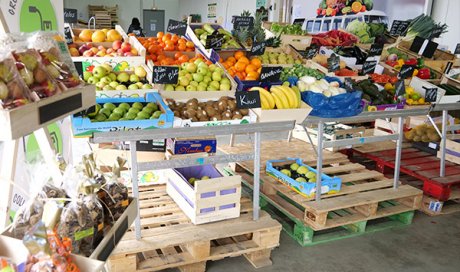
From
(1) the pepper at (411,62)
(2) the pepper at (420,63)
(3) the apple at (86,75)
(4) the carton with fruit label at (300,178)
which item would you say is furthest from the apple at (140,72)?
(2) the pepper at (420,63)

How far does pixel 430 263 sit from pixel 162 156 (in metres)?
2.40

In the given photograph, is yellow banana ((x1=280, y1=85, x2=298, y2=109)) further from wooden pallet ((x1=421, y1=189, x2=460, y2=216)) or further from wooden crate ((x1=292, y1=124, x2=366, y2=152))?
wooden pallet ((x1=421, y1=189, x2=460, y2=216))

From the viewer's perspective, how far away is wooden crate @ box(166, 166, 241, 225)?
288cm

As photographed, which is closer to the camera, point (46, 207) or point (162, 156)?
point (46, 207)

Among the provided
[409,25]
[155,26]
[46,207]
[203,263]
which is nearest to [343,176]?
[203,263]

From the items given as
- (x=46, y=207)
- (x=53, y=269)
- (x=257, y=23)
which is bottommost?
(x=53, y=269)

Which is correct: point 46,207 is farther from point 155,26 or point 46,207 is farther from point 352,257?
point 155,26

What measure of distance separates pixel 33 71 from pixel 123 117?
4.77 ft

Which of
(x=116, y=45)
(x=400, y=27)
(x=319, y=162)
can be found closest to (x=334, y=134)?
(x=319, y=162)

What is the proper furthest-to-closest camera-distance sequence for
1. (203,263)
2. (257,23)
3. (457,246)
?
(257,23)
(457,246)
(203,263)

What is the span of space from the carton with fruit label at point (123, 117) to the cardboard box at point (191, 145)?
477 millimetres

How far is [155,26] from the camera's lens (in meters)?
17.4

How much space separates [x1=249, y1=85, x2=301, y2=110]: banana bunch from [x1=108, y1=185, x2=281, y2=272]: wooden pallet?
2.79 feet

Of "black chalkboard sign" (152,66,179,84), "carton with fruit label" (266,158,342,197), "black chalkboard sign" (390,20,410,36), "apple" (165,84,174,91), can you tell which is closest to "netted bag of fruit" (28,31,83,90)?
"black chalkboard sign" (152,66,179,84)
